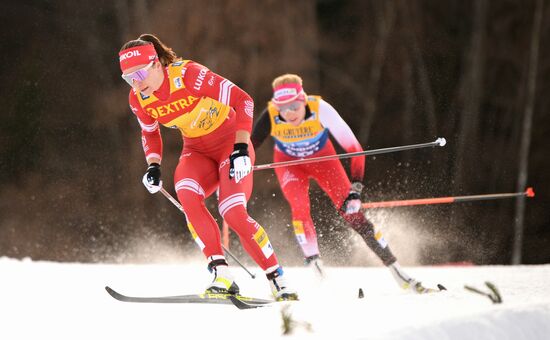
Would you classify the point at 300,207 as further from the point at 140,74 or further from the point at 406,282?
the point at 140,74

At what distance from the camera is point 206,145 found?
399 centimetres

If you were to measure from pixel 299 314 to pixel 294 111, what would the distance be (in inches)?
82.2

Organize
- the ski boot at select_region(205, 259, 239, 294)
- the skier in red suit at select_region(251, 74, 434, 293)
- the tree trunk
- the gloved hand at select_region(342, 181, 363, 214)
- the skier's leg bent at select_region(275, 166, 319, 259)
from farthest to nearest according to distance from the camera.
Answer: the tree trunk
the skier's leg bent at select_region(275, 166, 319, 259)
the skier in red suit at select_region(251, 74, 434, 293)
the gloved hand at select_region(342, 181, 363, 214)
the ski boot at select_region(205, 259, 239, 294)

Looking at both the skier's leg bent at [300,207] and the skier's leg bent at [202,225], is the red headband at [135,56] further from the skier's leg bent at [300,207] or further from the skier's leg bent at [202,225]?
the skier's leg bent at [300,207]

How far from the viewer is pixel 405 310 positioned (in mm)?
3049

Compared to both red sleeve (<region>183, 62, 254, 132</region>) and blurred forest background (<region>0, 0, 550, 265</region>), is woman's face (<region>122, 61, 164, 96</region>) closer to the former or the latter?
red sleeve (<region>183, 62, 254, 132</region>)

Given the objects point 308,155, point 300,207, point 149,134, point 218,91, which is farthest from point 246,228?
point 308,155

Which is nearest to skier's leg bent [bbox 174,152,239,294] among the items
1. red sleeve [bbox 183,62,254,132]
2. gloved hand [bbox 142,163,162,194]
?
gloved hand [bbox 142,163,162,194]

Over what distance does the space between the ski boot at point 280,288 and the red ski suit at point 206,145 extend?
4 cm

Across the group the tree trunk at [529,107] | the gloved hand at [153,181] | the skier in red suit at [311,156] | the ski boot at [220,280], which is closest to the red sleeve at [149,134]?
the gloved hand at [153,181]

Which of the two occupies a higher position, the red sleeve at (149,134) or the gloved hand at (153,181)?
the red sleeve at (149,134)

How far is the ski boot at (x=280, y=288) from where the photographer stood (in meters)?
3.79

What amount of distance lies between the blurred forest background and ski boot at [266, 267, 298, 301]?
806 centimetres

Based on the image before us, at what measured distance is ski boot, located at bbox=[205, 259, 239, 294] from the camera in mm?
3650
